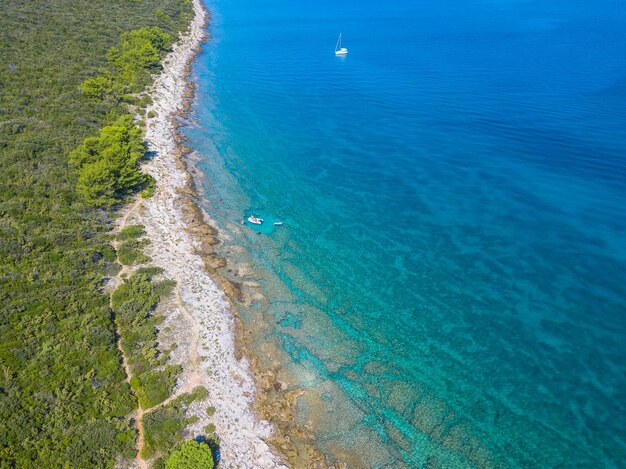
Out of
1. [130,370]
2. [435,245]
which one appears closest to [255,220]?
[435,245]

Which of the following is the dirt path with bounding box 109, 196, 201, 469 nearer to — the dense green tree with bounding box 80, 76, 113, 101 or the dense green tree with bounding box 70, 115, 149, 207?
the dense green tree with bounding box 70, 115, 149, 207

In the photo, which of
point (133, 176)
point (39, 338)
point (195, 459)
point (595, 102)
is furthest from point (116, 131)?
point (595, 102)

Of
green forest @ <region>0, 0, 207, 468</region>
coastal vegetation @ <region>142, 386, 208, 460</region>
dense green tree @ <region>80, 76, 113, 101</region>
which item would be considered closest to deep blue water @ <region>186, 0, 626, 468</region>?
coastal vegetation @ <region>142, 386, 208, 460</region>

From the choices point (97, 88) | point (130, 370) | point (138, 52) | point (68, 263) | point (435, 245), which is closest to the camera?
point (130, 370)

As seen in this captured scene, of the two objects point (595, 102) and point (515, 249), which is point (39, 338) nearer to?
point (515, 249)

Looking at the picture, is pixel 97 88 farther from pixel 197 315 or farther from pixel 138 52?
pixel 197 315

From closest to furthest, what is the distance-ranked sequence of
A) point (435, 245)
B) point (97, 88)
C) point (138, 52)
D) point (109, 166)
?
point (109, 166), point (435, 245), point (97, 88), point (138, 52)

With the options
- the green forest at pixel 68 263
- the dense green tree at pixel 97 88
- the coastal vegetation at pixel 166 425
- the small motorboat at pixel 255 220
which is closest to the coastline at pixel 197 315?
the coastal vegetation at pixel 166 425
